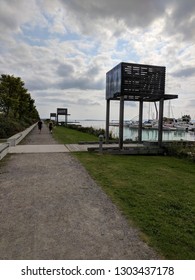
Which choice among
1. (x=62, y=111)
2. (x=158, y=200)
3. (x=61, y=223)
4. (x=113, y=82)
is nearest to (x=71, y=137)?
(x=113, y=82)

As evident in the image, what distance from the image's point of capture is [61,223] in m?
3.81

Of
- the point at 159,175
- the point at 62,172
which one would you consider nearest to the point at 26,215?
the point at 62,172

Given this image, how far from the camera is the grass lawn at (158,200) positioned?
A: 3.27m

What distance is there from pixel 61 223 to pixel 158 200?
232 centimetres

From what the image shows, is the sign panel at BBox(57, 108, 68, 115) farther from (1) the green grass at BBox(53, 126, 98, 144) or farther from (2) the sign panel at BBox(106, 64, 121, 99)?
(2) the sign panel at BBox(106, 64, 121, 99)

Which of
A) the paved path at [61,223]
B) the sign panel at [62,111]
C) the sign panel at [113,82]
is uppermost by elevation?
the sign panel at [62,111]

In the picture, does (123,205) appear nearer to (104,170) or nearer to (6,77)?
(104,170)

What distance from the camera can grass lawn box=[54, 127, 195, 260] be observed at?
3.27m

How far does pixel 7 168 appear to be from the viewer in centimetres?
788

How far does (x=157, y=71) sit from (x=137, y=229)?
34.8 feet

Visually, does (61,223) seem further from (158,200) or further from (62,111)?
(62,111)

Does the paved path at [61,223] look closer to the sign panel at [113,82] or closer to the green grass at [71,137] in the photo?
the sign panel at [113,82]

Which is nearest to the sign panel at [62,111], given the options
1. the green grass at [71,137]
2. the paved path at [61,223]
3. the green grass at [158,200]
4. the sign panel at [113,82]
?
the green grass at [71,137]

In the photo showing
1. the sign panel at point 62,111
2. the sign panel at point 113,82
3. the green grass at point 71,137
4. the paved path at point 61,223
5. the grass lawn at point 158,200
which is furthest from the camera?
the sign panel at point 62,111
